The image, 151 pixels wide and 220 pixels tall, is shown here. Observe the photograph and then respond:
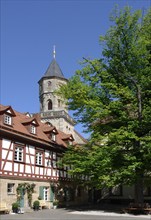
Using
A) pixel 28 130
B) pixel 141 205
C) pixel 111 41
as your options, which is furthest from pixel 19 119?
pixel 141 205

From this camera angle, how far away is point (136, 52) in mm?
28078

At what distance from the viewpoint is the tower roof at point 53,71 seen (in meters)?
60.6

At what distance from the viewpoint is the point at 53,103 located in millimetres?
58031

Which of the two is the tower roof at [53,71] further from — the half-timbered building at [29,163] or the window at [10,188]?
the window at [10,188]

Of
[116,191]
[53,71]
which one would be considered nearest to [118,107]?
[116,191]

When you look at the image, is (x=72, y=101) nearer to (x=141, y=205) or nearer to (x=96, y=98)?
(x=96, y=98)

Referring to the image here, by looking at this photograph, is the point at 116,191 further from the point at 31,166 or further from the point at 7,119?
the point at 7,119

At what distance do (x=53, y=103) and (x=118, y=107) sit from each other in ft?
101

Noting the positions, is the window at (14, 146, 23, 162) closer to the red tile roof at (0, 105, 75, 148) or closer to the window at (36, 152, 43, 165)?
the red tile roof at (0, 105, 75, 148)

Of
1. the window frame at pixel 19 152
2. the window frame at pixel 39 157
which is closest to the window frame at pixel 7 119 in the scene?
the window frame at pixel 19 152

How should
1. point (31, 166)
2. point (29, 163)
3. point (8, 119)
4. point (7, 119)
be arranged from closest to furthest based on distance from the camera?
1. point (7, 119)
2. point (8, 119)
3. point (29, 163)
4. point (31, 166)

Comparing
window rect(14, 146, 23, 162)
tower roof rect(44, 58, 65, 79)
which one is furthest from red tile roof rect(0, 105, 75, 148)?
tower roof rect(44, 58, 65, 79)

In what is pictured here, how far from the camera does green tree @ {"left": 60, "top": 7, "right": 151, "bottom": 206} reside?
87.5ft

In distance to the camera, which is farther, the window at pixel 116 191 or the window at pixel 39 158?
the window at pixel 116 191
